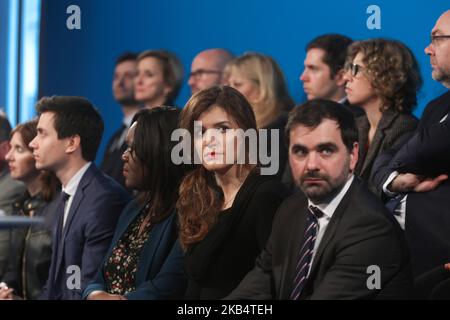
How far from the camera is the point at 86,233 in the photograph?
14.8 ft

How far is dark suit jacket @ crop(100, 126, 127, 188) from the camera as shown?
4.68 m

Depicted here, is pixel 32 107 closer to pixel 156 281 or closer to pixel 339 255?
pixel 156 281

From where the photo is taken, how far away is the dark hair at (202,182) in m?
4.11

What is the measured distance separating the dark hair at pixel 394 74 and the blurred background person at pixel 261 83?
1.43 ft

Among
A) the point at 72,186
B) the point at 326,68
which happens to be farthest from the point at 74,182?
the point at 326,68

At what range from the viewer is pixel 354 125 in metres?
3.94

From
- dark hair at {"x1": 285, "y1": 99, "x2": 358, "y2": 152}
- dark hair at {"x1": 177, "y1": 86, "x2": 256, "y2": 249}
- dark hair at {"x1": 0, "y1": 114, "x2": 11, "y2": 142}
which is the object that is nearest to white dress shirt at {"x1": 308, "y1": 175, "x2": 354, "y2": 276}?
dark hair at {"x1": 285, "y1": 99, "x2": 358, "y2": 152}

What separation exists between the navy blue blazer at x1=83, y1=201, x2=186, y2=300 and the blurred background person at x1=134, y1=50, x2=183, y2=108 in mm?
716

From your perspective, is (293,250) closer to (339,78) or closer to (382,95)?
(382,95)

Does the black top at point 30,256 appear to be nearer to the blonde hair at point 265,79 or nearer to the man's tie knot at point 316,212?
the blonde hair at point 265,79

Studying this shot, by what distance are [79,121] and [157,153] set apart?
53 cm

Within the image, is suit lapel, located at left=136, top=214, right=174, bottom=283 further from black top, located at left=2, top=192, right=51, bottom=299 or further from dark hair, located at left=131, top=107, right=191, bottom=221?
black top, located at left=2, top=192, right=51, bottom=299

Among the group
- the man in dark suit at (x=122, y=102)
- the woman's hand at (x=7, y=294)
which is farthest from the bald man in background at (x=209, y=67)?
the woman's hand at (x=7, y=294)
